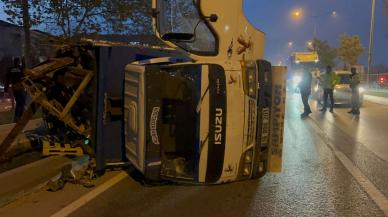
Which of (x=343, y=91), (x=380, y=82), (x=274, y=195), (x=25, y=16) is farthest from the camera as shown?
(x=380, y=82)

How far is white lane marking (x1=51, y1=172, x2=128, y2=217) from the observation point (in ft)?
17.2

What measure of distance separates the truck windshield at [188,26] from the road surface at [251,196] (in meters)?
1.91

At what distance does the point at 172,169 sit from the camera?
585cm

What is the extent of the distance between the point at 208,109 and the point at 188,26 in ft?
5.38

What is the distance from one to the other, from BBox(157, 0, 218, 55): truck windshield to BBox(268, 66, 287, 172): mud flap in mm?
928

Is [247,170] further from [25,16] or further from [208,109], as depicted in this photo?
[25,16]

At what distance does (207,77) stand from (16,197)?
2750 mm

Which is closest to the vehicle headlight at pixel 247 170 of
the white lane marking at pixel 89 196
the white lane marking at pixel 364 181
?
the white lane marking at pixel 364 181

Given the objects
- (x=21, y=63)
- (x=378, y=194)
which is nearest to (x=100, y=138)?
(x=378, y=194)

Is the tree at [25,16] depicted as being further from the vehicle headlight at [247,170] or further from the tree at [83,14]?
the vehicle headlight at [247,170]

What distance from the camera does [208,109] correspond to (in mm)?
5488

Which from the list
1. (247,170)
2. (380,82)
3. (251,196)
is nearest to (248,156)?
(247,170)

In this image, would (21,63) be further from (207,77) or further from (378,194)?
(378,194)

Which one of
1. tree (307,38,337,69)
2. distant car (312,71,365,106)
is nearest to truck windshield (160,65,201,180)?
distant car (312,71,365,106)
